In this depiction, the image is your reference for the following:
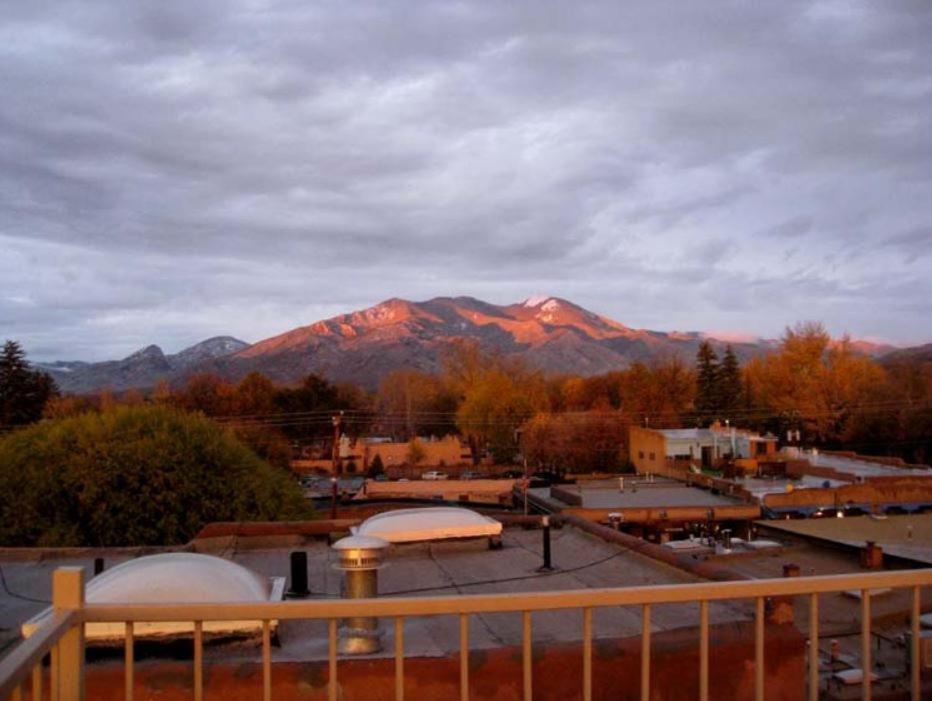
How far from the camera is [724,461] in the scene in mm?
36312

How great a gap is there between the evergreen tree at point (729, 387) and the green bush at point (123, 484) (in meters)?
47.5

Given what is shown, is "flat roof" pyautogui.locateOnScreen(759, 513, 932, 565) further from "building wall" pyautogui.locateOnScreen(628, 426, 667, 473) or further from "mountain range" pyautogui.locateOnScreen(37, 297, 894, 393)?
"mountain range" pyautogui.locateOnScreen(37, 297, 894, 393)

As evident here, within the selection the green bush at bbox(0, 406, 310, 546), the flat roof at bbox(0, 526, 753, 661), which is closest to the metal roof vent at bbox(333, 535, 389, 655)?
the flat roof at bbox(0, 526, 753, 661)

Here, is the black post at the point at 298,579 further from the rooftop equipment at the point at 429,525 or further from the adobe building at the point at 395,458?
the adobe building at the point at 395,458

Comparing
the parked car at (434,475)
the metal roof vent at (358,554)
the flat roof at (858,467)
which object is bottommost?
the parked car at (434,475)

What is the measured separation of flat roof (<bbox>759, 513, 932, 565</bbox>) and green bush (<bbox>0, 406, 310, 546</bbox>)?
45.2 feet

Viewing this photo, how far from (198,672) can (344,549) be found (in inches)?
109

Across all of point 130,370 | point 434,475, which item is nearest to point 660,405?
point 434,475

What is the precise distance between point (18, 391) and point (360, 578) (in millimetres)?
49452

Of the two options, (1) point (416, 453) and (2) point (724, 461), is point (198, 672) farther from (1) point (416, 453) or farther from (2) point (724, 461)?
(1) point (416, 453)

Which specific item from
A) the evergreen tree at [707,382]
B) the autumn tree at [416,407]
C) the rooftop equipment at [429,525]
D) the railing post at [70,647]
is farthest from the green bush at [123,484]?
the autumn tree at [416,407]

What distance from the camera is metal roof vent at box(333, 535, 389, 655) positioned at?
5246 millimetres

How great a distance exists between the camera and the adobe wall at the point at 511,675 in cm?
465

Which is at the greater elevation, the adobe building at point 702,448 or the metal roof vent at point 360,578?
the metal roof vent at point 360,578
